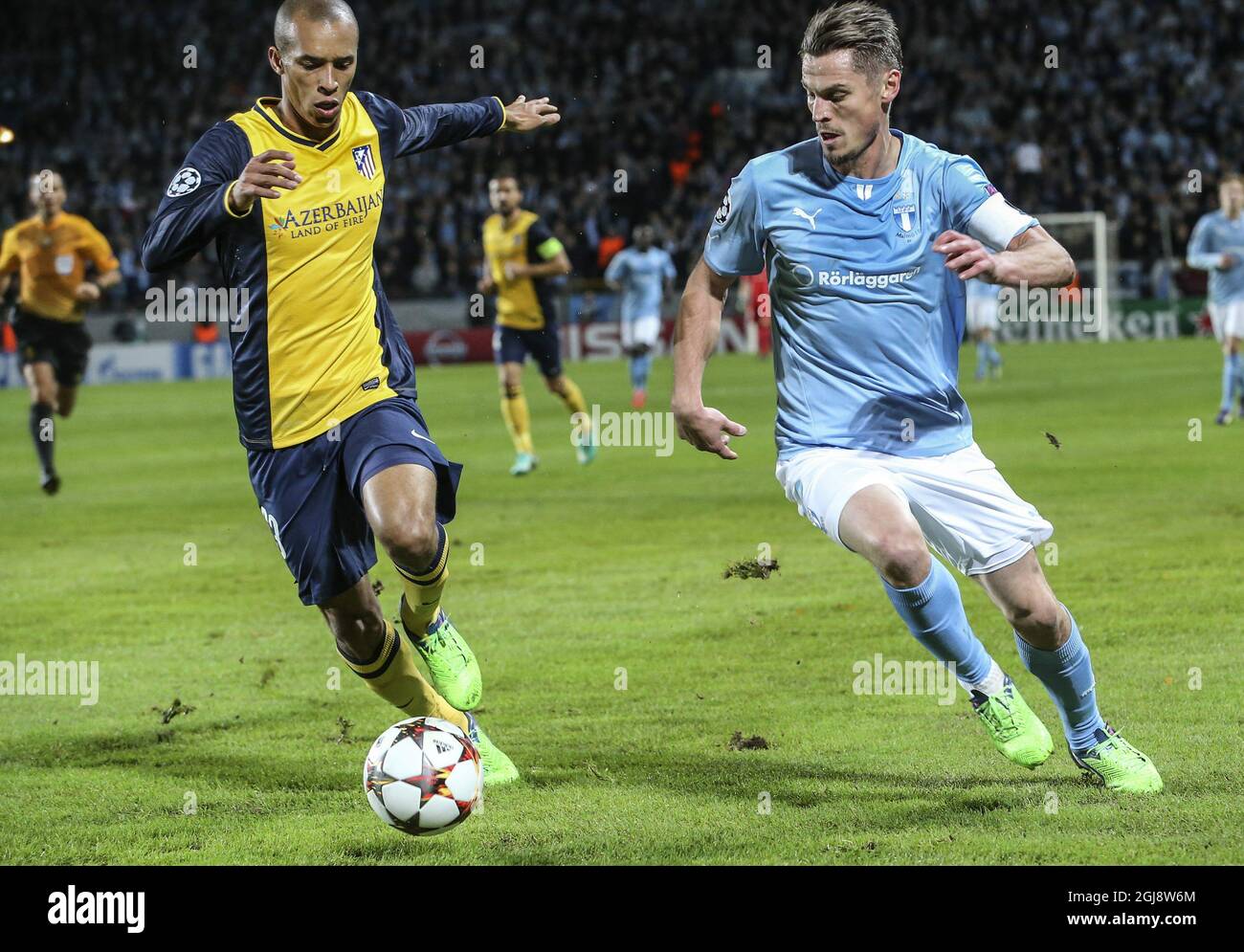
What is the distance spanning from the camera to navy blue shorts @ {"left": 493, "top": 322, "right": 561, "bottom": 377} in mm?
15242

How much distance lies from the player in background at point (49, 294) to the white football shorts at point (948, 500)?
10.8m

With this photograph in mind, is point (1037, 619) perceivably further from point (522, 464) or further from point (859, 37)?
point (522, 464)

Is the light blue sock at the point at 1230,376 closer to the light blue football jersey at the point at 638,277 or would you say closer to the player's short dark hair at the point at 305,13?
the light blue football jersey at the point at 638,277

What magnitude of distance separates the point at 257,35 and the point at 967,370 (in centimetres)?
1973

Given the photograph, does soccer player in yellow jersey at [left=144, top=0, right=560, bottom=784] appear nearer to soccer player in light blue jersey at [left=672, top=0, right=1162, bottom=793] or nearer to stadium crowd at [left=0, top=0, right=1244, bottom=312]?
soccer player in light blue jersey at [left=672, top=0, right=1162, bottom=793]

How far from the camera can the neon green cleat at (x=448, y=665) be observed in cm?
543

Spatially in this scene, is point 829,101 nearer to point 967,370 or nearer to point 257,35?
point 967,370

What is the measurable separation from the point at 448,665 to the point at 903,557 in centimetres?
159

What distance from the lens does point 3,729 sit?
6.58 m

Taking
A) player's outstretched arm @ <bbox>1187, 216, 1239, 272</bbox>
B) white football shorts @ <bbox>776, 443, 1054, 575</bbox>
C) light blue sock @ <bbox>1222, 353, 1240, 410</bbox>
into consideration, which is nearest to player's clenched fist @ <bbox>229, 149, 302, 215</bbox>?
white football shorts @ <bbox>776, 443, 1054, 575</bbox>

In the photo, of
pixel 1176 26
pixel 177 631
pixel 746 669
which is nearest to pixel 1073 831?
pixel 746 669

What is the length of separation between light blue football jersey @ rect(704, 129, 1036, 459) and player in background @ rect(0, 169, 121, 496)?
1053 cm

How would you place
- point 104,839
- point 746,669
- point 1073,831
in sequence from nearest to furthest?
point 1073,831, point 104,839, point 746,669

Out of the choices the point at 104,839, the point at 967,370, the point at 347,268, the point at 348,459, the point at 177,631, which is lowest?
the point at 967,370
